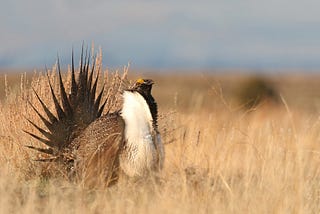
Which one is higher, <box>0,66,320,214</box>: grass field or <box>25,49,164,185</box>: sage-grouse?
<box>25,49,164,185</box>: sage-grouse

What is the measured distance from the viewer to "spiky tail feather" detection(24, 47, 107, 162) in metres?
5.13

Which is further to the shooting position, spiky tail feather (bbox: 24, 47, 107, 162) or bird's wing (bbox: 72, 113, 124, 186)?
spiky tail feather (bbox: 24, 47, 107, 162)

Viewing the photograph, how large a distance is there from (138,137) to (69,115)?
91 centimetres

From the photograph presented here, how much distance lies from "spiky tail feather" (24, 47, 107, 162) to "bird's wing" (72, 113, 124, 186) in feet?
0.79

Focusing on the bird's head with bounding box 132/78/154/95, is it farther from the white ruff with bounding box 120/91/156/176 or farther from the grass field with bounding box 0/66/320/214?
the grass field with bounding box 0/66/320/214

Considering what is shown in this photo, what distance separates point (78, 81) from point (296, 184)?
5.69 ft

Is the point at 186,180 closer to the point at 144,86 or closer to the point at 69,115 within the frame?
the point at 144,86

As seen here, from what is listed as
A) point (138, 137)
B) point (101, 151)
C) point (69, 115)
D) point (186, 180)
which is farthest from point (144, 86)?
point (69, 115)

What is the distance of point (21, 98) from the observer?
19.3 ft

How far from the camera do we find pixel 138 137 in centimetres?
450

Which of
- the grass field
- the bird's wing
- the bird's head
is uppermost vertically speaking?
the bird's head

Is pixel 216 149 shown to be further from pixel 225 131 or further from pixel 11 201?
pixel 11 201

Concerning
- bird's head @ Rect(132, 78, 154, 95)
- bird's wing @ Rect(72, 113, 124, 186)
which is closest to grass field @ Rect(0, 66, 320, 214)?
bird's wing @ Rect(72, 113, 124, 186)

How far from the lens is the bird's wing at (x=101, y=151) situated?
4555 mm
